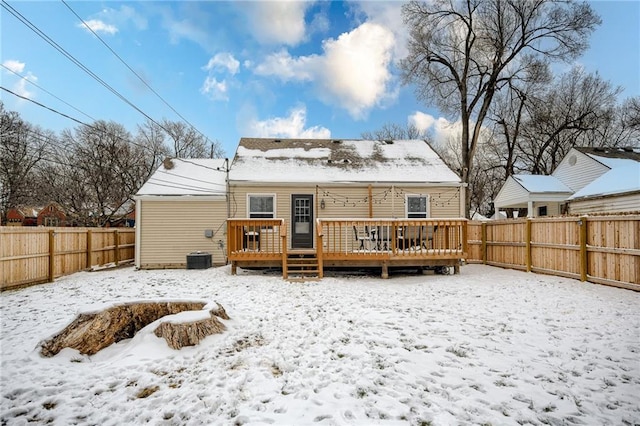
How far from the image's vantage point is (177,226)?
10828 mm

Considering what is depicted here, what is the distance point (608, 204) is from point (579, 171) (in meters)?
3.38

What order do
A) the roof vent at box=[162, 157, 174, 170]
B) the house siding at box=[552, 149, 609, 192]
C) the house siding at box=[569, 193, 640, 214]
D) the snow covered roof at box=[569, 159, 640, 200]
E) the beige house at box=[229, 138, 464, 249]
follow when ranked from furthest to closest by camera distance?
the house siding at box=[552, 149, 609, 192]
the roof vent at box=[162, 157, 174, 170]
the snow covered roof at box=[569, 159, 640, 200]
the house siding at box=[569, 193, 640, 214]
the beige house at box=[229, 138, 464, 249]

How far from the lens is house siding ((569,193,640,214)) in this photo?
11.1m

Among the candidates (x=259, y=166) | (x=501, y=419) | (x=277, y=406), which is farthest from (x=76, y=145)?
(x=501, y=419)

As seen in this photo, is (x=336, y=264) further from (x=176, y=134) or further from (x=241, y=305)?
(x=176, y=134)

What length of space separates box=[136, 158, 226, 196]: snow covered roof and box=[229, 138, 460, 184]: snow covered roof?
4.42 ft

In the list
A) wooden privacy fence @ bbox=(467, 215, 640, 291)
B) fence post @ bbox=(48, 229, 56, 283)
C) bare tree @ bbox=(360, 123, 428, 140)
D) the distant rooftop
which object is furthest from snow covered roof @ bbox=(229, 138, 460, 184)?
bare tree @ bbox=(360, 123, 428, 140)

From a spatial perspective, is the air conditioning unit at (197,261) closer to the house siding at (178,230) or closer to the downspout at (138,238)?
the house siding at (178,230)

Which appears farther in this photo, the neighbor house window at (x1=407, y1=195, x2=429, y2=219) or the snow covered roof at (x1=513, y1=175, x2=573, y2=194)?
the snow covered roof at (x1=513, y1=175, x2=573, y2=194)

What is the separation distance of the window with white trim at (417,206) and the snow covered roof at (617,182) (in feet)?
24.8

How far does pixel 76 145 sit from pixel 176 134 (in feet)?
26.1

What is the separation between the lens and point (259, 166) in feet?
36.2

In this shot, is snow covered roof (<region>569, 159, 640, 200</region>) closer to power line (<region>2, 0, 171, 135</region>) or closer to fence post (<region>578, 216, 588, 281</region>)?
fence post (<region>578, 216, 588, 281</region>)

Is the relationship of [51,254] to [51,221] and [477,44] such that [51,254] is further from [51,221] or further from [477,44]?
[51,221]
